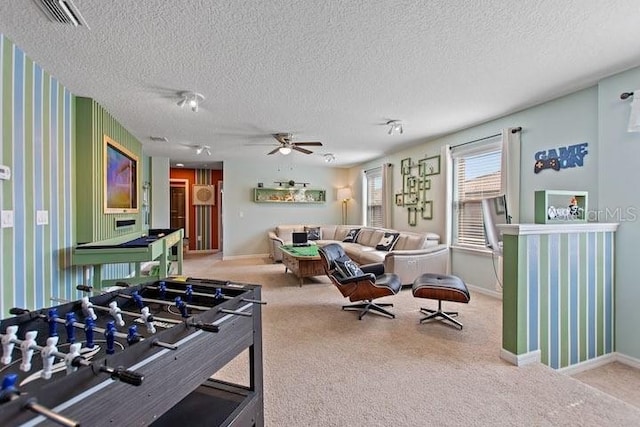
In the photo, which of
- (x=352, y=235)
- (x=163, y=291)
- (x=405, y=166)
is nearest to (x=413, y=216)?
(x=405, y=166)

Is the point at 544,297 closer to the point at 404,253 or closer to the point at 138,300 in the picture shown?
the point at 404,253

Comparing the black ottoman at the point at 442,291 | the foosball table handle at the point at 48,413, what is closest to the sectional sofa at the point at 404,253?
the black ottoman at the point at 442,291

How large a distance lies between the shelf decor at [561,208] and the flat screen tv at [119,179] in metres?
4.52

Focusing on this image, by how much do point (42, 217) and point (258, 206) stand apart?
208 inches

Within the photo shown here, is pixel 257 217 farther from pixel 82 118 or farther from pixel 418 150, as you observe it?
pixel 82 118

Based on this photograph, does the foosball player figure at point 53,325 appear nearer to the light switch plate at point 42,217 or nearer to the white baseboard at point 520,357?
the light switch plate at point 42,217

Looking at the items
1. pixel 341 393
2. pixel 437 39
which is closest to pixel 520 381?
pixel 341 393

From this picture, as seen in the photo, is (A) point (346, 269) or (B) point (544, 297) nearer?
(B) point (544, 297)

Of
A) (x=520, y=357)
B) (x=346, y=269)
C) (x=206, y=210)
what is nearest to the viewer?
(x=520, y=357)

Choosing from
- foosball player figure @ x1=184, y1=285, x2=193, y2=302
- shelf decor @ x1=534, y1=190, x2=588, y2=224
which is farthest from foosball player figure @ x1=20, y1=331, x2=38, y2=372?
shelf decor @ x1=534, y1=190, x2=588, y2=224

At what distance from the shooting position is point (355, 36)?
6.98ft

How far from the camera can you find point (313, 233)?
23.9 feet

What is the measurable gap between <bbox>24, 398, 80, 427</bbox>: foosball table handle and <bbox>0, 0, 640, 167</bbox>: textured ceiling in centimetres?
199

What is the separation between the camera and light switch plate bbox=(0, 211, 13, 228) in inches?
82.6
